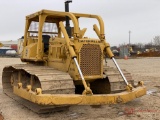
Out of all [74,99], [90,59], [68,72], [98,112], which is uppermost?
[90,59]

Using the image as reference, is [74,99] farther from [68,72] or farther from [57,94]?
[68,72]

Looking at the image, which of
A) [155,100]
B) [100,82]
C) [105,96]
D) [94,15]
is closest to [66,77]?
[105,96]

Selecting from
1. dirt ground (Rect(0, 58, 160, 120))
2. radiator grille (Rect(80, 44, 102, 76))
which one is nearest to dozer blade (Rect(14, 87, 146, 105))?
dirt ground (Rect(0, 58, 160, 120))

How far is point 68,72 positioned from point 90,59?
2.14 ft

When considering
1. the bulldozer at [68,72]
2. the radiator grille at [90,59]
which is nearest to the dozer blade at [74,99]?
the bulldozer at [68,72]

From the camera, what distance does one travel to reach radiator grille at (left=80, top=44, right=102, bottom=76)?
7.08 m

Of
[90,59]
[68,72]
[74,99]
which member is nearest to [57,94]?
[74,99]

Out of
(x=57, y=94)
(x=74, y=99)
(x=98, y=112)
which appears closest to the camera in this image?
(x=74, y=99)

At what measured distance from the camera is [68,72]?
23.6 feet

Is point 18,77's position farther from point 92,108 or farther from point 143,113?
point 143,113

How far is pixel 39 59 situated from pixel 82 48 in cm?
160

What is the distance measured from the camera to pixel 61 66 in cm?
745

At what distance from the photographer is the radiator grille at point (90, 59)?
23.2ft

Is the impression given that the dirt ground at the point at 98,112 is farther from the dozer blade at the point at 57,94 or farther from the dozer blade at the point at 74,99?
the dozer blade at the point at 74,99
